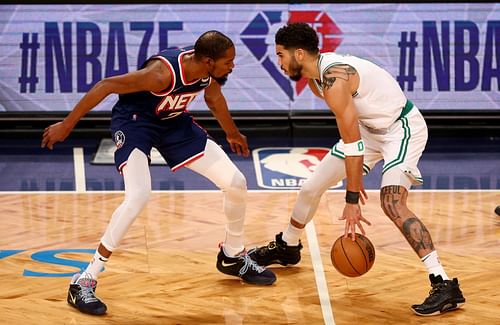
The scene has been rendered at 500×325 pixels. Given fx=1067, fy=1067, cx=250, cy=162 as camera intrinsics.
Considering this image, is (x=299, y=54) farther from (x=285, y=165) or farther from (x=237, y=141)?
(x=285, y=165)

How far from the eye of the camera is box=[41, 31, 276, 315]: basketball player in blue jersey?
22.2ft

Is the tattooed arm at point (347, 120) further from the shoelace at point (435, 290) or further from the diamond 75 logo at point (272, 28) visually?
the diamond 75 logo at point (272, 28)

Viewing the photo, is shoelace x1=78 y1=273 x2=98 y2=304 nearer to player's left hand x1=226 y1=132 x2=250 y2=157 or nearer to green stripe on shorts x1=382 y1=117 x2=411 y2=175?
player's left hand x1=226 y1=132 x2=250 y2=157

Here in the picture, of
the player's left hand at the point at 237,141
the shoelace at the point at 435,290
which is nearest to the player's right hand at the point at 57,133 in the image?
the player's left hand at the point at 237,141

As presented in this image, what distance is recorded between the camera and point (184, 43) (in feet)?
36.8

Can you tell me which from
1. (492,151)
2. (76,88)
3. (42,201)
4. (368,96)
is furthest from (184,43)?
(368,96)

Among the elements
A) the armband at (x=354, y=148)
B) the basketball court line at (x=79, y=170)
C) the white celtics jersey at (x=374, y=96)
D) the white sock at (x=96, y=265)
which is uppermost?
the white celtics jersey at (x=374, y=96)

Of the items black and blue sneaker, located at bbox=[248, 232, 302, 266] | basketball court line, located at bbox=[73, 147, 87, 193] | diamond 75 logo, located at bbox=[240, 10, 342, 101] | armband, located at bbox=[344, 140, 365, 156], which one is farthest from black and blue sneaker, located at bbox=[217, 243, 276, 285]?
diamond 75 logo, located at bbox=[240, 10, 342, 101]

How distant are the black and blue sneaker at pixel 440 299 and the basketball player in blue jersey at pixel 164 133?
1.15 m

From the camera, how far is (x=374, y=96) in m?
7.09

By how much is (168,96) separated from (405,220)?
5.74 feet

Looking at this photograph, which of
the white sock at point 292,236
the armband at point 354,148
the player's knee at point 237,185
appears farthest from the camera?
the white sock at point 292,236

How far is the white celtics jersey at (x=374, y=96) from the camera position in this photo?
23.2 ft

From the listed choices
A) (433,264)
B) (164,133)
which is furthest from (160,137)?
(433,264)
